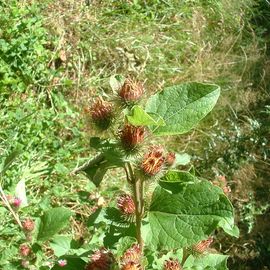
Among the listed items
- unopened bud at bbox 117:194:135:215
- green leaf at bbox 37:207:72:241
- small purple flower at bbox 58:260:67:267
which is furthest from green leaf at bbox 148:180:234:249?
green leaf at bbox 37:207:72:241

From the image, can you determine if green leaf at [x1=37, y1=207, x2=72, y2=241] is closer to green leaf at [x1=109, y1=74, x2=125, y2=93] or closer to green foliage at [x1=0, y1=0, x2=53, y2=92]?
green leaf at [x1=109, y1=74, x2=125, y2=93]

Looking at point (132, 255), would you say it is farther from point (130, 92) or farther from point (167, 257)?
point (167, 257)

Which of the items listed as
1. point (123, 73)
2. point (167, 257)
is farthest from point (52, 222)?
point (123, 73)

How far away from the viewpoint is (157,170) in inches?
38.4

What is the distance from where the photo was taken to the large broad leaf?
919 mm

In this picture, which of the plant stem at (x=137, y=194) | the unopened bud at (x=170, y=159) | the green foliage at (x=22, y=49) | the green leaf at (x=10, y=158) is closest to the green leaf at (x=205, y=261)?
the unopened bud at (x=170, y=159)

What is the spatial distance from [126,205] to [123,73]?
9.13 feet

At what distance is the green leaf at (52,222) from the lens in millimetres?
1296

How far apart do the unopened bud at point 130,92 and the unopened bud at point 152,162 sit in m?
0.10

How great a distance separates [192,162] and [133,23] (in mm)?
1320

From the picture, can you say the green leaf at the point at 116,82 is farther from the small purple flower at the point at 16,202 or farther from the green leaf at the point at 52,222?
the small purple flower at the point at 16,202

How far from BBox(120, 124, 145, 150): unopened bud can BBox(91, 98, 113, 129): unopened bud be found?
52mm

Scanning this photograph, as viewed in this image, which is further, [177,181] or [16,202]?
[16,202]

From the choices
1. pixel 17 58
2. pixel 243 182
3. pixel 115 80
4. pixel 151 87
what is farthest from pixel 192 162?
pixel 115 80
